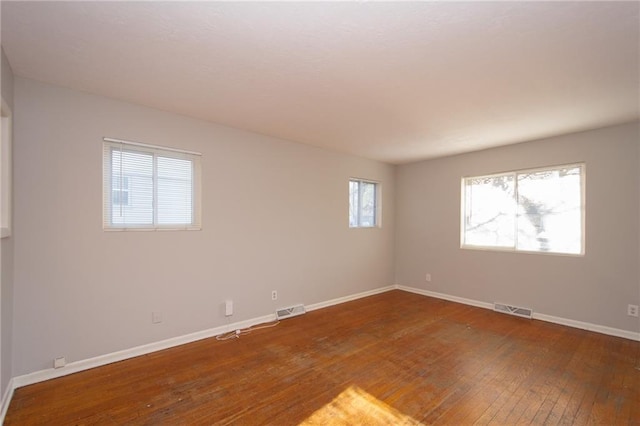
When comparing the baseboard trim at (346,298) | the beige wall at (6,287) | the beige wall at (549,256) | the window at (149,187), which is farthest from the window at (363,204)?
the beige wall at (6,287)

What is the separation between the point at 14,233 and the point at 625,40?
459 centimetres

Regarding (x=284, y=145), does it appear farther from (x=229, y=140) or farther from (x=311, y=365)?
(x=311, y=365)

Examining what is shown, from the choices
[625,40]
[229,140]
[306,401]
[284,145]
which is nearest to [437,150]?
[284,145]

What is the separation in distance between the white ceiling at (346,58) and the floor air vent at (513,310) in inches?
102

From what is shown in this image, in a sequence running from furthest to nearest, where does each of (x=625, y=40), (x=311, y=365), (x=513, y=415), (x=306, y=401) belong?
(x=311, y=365), (x=306, y=401), (x=513, y=415), (x=625, y=40)

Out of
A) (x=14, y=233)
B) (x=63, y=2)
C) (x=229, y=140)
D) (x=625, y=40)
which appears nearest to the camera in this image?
(x=63, y=2)

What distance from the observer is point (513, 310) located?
4312mm

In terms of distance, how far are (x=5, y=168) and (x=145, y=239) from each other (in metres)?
1.17

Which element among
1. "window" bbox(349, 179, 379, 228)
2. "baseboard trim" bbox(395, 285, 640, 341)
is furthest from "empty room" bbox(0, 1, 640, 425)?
"window" bbox(349, 179, 379, 228)

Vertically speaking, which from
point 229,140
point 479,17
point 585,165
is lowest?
point 585,165

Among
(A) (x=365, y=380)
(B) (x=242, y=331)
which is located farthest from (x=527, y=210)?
(B) (x=242, y=331)

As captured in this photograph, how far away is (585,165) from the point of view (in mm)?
3781

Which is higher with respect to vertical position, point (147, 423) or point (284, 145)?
point (284, 145)

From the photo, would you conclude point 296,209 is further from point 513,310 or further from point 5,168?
point 513,310
